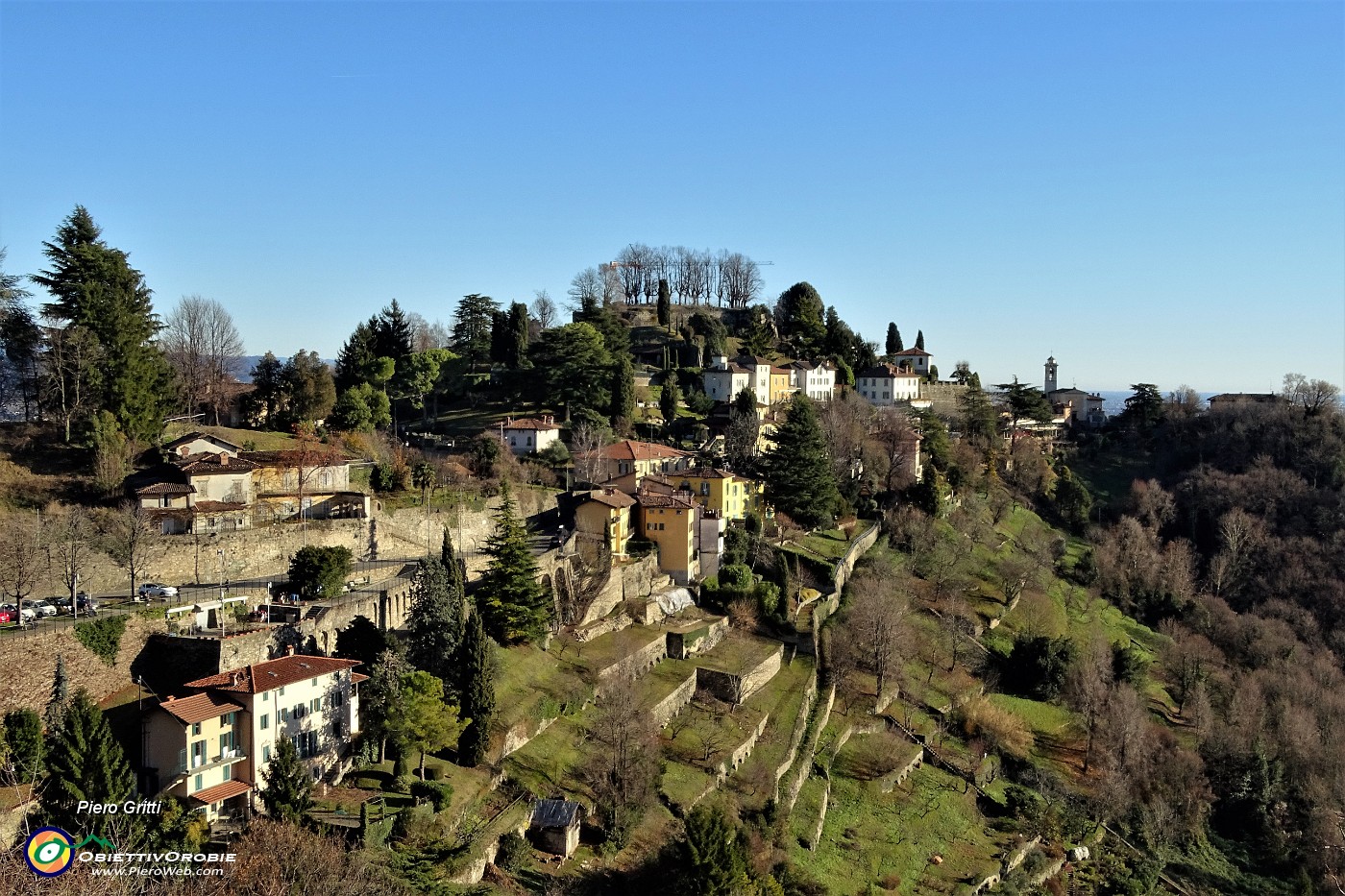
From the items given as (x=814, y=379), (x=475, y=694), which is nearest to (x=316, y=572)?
(x=475, y=694)

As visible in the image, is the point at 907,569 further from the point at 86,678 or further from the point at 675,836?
the point at 86,678

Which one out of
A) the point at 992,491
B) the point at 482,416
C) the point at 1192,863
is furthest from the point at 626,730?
the point at 992,491

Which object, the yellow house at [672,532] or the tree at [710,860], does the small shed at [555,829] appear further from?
the yellow house at [672,532]

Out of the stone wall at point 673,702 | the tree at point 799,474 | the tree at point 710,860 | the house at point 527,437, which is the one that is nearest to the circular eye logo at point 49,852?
the tree at point 710,860

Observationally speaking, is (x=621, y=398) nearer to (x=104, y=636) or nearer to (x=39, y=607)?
(x=39, y=607)

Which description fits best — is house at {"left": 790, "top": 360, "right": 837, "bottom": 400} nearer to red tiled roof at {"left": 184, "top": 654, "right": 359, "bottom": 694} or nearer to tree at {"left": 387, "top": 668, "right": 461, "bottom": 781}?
tree at {"left": 387, "top": 668, "right": 461, "bottom": 781}
